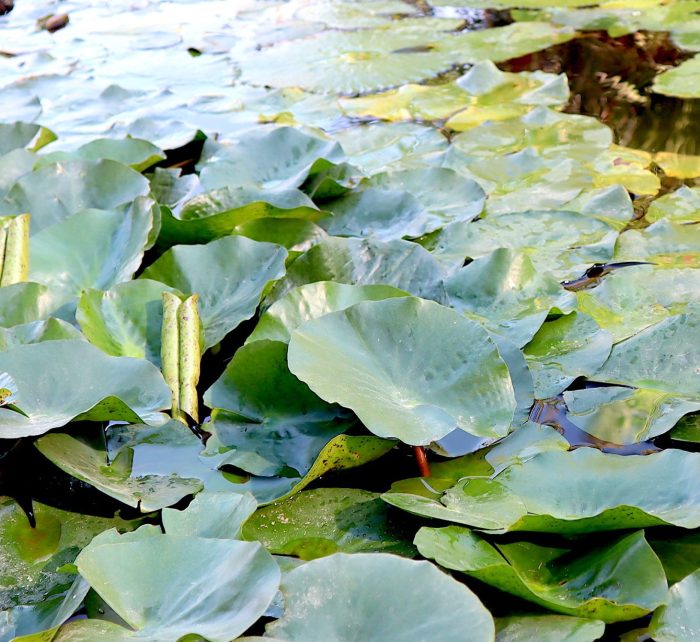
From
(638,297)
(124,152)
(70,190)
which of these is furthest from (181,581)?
(124,152)

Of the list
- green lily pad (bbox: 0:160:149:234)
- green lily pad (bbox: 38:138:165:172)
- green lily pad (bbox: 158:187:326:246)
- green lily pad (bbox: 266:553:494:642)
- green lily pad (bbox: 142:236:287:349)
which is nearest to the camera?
green lily pad (bbox: 266:553:494:642)

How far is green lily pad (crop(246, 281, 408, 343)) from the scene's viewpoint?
4.10ft

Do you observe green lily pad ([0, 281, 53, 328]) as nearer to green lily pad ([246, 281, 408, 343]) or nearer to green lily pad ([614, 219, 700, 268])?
green lily pad ([246, 281, 408, 343])

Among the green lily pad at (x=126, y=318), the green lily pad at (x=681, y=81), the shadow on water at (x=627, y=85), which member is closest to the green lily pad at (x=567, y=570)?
the green lily pad at (x=126, y=318)

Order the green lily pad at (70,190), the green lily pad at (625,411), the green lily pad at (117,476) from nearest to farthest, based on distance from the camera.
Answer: the green lily pad at (117,476) → the green lily pad at (625,411) → the green lily pad at (70,190)

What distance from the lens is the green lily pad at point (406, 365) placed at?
1054 mm

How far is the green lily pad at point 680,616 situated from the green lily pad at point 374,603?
19 centimetres

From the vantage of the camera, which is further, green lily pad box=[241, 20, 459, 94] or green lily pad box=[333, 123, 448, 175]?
green lily pad box=[241, 20, 459, 94]

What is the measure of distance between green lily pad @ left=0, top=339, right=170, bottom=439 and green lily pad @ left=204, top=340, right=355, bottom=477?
95 mm

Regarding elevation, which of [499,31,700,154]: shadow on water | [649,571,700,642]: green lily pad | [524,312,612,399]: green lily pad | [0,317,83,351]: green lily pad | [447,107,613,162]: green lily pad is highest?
[0,317,83,351]: green lily pad

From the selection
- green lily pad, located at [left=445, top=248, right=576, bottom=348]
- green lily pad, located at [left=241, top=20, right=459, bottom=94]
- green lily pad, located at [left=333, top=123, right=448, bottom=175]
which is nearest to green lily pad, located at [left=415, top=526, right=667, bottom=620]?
green lily pad, located at [left=445, top=248, right=576, bottom=348]

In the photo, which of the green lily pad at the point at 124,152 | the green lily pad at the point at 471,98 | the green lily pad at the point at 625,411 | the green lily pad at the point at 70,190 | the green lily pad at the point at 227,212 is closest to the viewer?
the green lily pad at the point at 625,411

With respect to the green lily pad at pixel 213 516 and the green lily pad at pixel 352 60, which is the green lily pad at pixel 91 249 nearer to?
the green lily pad at pixel 213 516

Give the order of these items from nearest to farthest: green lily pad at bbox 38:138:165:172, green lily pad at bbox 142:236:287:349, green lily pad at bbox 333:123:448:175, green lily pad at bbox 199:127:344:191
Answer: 1. green lily pad at bbox 142:236:287:349
2. green lily pad at bbox 199:127:344:191
3. green lily pad at bbox 38:138:165:172
4. green lily pad at bbox 333:123:448:175
